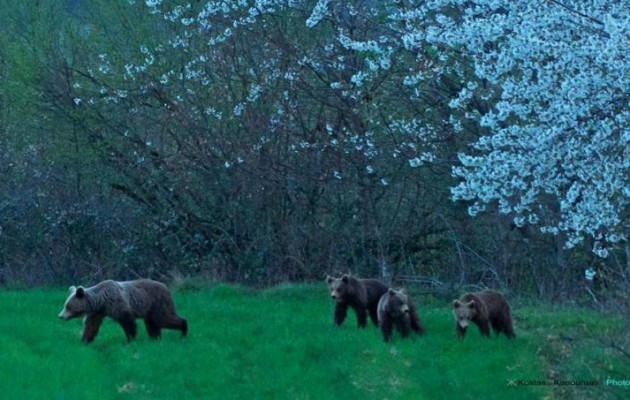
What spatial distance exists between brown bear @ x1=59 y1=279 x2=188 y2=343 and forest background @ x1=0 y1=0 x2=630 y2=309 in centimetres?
538

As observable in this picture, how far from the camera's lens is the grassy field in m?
12.6

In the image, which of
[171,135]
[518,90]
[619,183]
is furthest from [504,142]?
[171,135]

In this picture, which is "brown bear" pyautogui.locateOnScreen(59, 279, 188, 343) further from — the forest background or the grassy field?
the forest background

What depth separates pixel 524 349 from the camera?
47.5 feet

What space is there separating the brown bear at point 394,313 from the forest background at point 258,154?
3542 mm

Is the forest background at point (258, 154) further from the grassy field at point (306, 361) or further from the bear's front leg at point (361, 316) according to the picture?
the grassy field at point (306, 361)

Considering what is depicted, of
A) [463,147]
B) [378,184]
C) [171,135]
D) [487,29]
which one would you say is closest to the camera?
[487,29]

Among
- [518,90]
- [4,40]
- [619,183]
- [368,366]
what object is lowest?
[368,366]

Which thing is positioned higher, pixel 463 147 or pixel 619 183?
pixel 463 147

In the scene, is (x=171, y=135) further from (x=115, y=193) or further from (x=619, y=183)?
(x=619, y=183)

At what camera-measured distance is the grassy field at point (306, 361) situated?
41.3 ft

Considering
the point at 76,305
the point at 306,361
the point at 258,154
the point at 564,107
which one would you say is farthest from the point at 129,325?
the point at 258,154

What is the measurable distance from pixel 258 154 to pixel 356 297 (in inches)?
330

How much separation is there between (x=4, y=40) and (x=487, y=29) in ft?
62.6
